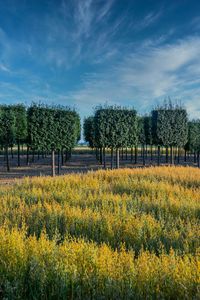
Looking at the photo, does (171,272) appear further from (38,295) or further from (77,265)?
(38,295)

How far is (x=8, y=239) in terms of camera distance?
206 inches

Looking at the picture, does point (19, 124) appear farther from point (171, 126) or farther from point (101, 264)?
point (101, 264)

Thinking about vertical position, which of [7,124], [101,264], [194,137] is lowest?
[101,264]

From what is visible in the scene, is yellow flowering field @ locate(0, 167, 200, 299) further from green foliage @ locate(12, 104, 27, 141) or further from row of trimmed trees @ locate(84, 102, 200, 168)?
green foliage @ locate(12, 104, 27, 141)

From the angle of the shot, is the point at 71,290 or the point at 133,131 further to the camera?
the point at 133,131

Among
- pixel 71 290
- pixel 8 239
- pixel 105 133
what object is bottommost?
pixel 71 290

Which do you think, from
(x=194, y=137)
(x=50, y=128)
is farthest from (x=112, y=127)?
(x=194, y=137)

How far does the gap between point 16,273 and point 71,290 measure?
87 centimetres

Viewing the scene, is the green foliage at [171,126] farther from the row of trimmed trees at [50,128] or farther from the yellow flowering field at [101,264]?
the yellow flowering field at [101,264]

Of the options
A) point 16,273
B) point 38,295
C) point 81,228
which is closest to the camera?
point 38,295

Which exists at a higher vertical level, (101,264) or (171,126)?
(171,126)

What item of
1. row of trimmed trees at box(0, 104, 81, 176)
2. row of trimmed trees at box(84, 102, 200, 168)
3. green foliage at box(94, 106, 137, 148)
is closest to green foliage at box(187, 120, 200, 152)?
row of trimmed trees at box(84, 102, 200, 168)

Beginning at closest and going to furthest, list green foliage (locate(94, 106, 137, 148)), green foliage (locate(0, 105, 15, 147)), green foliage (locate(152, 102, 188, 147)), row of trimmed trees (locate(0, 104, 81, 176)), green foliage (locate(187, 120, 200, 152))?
row of trimmed trees (locate(0, 104, 81, 176)) < green foliage (locate(94, 106, 137, 148)) < green foliage (locate(152, 102, 188, 147)) < green foliage (locate(0, 105, 15, 147)) < green foliage (locate(187, 120, 200, 152))

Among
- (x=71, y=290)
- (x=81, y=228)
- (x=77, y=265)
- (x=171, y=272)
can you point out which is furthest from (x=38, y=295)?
(x=81, y=228)
